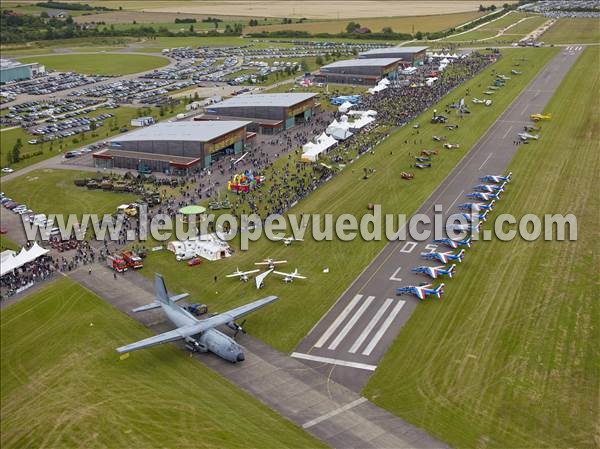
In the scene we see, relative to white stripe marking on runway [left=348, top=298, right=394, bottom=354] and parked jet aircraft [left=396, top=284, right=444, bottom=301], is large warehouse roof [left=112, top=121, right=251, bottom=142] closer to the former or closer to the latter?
parked jet aircraft [left=396, top=284, right=444, bottom=301]

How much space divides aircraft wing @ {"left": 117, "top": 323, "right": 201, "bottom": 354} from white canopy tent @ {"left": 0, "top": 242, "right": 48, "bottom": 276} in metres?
23.6

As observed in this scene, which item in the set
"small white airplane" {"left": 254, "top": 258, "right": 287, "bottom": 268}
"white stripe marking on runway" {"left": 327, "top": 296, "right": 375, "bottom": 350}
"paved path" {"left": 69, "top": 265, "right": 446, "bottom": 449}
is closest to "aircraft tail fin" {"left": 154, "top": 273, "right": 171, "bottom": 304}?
"paved path" {"left": 69, "top": 265, "right": 446, "bottom": 449}

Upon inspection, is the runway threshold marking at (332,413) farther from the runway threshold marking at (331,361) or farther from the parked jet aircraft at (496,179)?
the parked jet aircraft at (496,179)

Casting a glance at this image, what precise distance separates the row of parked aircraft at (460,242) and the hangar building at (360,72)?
94166mm

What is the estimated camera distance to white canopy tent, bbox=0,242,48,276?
2832 inches

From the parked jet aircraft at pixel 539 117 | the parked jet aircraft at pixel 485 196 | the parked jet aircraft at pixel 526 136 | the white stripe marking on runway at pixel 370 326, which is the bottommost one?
the white stripe marking on runway at pixel 370 326

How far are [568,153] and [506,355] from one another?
74.2 metres

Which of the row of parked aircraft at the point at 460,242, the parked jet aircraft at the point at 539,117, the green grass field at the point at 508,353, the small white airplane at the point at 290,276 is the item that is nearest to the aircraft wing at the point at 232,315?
the small white airplane at the point at 290,276

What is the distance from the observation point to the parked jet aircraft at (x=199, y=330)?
182 ft

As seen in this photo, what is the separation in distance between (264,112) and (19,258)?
75.4 meters

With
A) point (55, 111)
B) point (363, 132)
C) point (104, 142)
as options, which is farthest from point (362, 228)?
point (55, 111)

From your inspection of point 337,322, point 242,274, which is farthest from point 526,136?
point 337,322

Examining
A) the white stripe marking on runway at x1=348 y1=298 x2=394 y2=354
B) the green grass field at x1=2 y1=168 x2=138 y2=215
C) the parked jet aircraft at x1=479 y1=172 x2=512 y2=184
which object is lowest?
the white stripe marking on runway at x1=348 y1=298 x2=394 y2=354

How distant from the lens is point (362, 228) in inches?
3374
